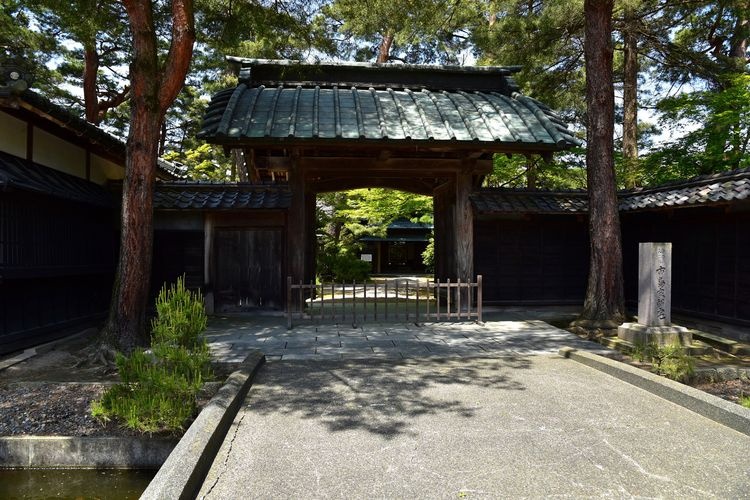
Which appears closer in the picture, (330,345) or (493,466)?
(493,466)

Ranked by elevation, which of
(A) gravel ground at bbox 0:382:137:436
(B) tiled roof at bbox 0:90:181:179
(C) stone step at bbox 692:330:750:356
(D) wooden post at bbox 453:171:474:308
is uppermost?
(B) tiled roof at bbox 0:90:181:179

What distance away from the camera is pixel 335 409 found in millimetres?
4996

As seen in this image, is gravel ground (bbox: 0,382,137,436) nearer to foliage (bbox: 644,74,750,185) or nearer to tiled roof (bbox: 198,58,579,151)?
tiled roof (bbox: 198,58,579,151)

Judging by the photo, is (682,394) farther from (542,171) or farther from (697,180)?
(542,171)

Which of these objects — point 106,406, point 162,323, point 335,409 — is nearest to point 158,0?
point 162,323

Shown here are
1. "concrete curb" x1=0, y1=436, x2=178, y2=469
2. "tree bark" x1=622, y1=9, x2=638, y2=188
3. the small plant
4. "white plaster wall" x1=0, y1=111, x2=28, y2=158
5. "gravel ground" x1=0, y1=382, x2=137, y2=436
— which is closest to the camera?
"concrete curb" x1=0, y1=436, x2=178, y2=469

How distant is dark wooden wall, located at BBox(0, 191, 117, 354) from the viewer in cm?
742

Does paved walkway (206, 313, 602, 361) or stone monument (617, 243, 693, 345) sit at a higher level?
stone monument (617, 243, 693, 345)

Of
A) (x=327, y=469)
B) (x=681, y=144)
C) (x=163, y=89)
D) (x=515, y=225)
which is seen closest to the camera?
(x=327, y=469)

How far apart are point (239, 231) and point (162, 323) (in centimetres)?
599

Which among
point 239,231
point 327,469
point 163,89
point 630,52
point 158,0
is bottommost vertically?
point 327,469

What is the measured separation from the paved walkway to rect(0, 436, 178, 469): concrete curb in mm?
2678

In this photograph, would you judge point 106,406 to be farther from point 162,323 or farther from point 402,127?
point 402,127

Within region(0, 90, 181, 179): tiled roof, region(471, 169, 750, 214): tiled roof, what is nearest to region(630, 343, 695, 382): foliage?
region(471, 169, 750, 214): tiled roof
